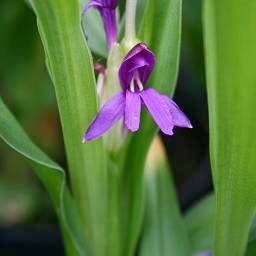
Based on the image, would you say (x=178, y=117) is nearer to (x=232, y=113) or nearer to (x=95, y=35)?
(x=232, y=113)

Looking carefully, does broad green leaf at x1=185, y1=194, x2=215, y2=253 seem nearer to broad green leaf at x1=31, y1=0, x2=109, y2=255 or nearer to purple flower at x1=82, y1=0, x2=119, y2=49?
broad green leaf at x1=31, y1=0, x2=109, y2=255

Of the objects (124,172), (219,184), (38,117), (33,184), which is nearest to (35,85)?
(38,117)

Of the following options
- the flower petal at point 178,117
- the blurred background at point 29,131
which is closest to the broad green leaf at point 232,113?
the flower petal at point 178,117

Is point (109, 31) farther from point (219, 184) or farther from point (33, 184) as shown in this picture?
point (33, 184)

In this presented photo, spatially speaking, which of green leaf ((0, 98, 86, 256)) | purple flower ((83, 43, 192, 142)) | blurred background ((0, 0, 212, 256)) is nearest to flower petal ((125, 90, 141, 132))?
purple flower ((83, 43, 192, 142))

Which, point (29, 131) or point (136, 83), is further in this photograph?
point (29, 131)

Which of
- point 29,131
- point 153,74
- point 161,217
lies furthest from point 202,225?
point 29,131
